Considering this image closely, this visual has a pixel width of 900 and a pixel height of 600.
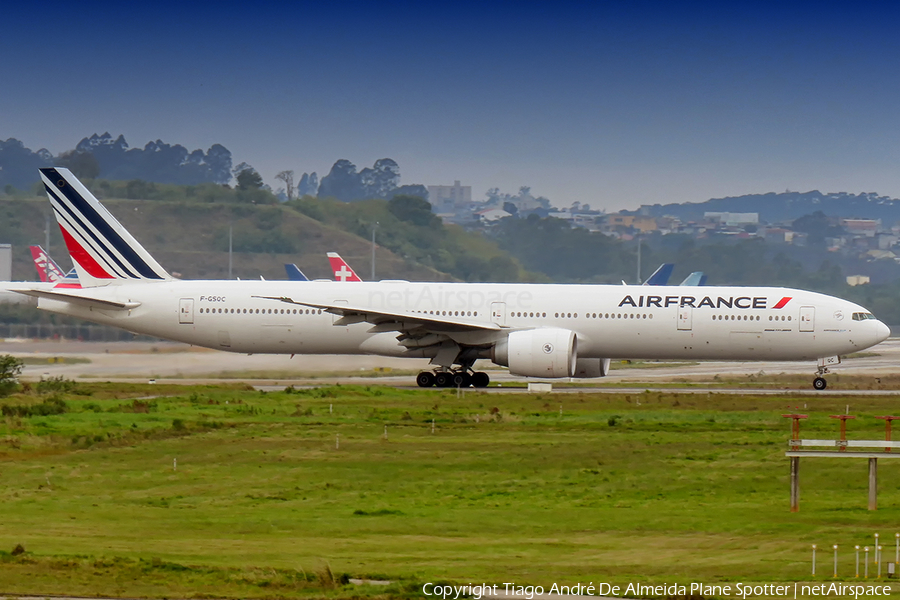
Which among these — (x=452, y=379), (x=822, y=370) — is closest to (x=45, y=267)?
(x=452, y=379)

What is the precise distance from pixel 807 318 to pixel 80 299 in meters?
24.0

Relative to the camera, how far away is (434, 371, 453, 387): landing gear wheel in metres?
41.1

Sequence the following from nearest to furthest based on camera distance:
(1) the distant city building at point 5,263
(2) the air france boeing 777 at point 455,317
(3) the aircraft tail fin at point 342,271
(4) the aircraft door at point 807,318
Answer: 1. (2) the air france boeing 777 at point 455,317
2. (4) the aircraft door at point 807,318
3. (3) the aircraft tail fin at point 342,271
4. (1) the distant city building at point 5,263

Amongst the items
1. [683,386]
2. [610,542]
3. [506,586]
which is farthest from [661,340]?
[506,586]

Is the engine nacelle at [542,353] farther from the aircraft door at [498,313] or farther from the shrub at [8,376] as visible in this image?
the shrub at [8,376]

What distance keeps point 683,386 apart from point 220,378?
17370mm

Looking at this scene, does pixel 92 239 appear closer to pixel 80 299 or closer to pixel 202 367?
pixel 80 299

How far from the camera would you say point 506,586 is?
1399cm

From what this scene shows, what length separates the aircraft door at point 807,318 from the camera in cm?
4009

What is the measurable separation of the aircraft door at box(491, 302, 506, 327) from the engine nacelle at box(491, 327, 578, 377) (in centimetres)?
171

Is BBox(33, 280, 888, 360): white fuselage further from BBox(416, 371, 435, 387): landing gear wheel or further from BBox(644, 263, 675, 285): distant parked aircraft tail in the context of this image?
BBox(644, 263, 675, 285): distant parked aircraft tail

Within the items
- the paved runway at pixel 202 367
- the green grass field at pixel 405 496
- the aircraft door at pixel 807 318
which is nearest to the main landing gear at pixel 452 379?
the paved runway at pixel 202 367

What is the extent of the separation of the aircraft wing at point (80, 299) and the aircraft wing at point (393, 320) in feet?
18.5

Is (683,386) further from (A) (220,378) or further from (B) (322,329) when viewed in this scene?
(A) (220,378)
